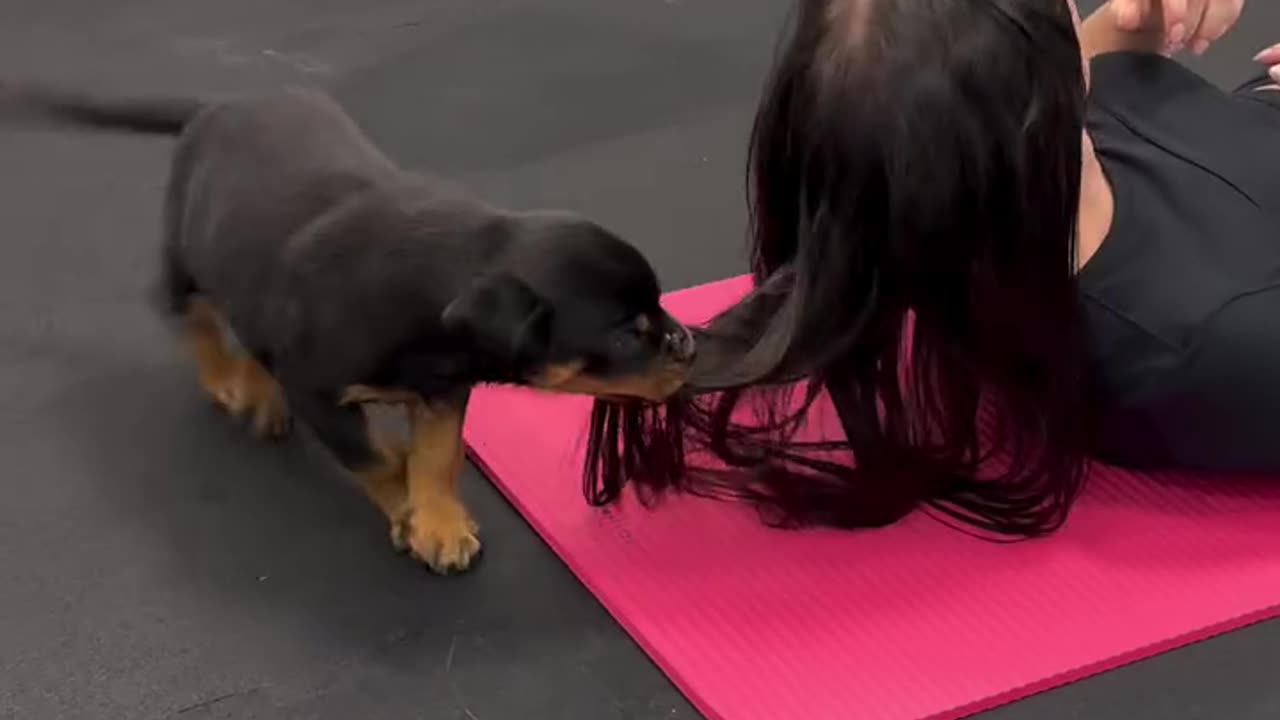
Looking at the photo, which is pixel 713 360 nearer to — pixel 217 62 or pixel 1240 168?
pixel 1240 168

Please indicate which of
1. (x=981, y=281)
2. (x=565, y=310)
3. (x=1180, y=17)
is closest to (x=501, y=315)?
(x=565, y=310)

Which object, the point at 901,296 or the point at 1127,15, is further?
the point at 1127,15

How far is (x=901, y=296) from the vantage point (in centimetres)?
122

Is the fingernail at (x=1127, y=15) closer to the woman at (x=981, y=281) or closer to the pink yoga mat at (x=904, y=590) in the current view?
the woman at (x=981, y=281)

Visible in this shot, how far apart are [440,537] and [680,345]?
0.96 ft

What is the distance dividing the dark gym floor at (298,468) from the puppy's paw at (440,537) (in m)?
0.02

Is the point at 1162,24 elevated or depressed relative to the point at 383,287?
elevated

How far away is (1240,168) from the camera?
1.44 meters

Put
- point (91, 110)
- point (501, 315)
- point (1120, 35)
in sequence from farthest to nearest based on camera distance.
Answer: point (1120, 35), point (91, 110), point (501, 315)

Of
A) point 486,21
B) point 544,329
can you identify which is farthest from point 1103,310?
point 486,21

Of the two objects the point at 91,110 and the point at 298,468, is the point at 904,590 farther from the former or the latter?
the point at 91,110

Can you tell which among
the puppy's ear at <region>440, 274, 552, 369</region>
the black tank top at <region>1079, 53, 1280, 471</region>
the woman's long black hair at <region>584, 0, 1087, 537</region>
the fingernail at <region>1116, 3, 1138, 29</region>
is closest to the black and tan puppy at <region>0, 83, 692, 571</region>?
the puppy's ear at <region>440, 274, 552, 369</region>

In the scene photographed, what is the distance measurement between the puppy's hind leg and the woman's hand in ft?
3.15

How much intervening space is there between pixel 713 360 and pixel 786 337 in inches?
4.0
